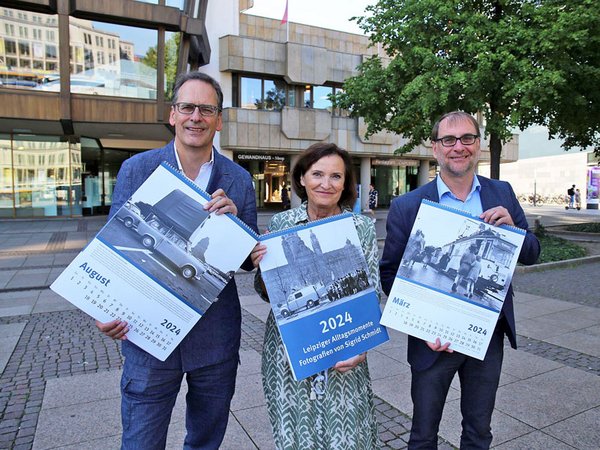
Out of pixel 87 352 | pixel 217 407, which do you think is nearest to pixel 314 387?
pixel 217 407

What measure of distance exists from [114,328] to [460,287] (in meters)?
1.63

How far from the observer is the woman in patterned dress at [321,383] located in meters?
2.17

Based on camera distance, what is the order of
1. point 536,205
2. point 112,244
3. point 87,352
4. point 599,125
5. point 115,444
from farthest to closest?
point 536,205
point 599,125
point 87,352
point 115,444
point 112,244

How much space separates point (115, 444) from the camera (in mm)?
3238

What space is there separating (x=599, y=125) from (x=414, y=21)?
6.56 m

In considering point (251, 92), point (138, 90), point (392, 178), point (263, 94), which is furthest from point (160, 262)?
point (392, 178)

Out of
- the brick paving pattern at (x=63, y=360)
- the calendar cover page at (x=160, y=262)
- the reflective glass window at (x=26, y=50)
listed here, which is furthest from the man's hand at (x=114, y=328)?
the reflective glass window at (x=26, y=50)

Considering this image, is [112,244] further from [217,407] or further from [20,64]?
[20,64]

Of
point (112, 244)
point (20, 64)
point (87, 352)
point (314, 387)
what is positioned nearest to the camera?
point (112, 244)

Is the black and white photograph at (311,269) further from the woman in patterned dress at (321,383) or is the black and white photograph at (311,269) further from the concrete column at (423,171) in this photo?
the concrete column at (423,171)

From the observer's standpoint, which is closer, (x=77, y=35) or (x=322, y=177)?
(x=322, y=177)

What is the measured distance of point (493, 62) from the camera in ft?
36.1

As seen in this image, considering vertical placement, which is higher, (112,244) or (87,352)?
(112,244)

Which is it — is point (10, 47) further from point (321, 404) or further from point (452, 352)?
point (452, 352)
